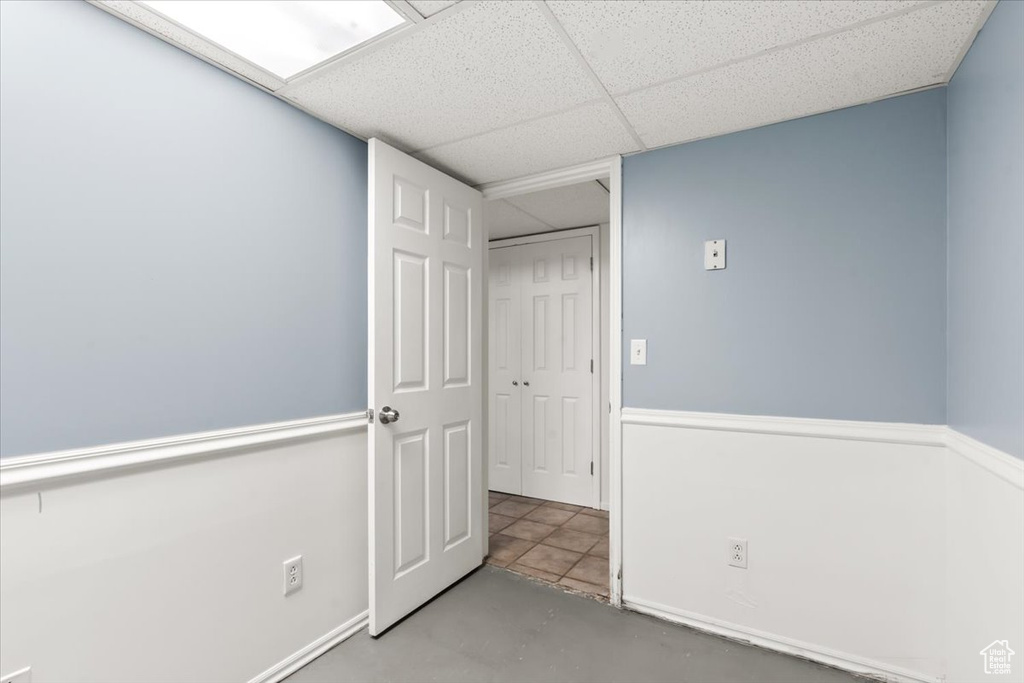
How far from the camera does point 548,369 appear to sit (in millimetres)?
3693

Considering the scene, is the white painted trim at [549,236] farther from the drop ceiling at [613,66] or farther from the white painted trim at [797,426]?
the white painted trim at [797,426]

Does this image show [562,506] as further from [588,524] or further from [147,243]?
[147,243]

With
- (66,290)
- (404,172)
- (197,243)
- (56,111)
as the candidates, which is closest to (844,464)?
(404,172)

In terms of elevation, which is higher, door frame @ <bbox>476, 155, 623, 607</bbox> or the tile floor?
door frame @ <bbox>476, 155, 623, 607</bbox>

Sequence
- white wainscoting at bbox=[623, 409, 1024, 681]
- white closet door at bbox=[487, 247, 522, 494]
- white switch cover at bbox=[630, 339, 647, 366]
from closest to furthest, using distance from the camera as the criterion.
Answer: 1. white wainscoting at bbox=[623, 409, 1024, 681]
2. white switch cover at bbox=[630, 339, 647, 366]
3. white closet door at bbox=[487, 247, 522, 494]

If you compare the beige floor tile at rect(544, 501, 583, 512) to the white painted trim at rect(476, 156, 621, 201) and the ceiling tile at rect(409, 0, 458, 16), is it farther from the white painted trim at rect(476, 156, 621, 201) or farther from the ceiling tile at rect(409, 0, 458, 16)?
the ceiling tile at rect(409, 0, 458, 16)

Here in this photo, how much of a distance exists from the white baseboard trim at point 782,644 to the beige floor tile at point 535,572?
42 centimetres

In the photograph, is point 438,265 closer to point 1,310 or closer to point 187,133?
point 187,133

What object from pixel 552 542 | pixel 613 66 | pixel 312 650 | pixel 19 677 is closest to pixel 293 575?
pixel 312 650

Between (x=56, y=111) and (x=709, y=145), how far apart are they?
2.24 meters

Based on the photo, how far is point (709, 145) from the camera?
2.04 m

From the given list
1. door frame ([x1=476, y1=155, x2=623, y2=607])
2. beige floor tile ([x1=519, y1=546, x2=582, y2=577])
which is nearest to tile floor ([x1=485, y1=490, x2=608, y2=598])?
beige floor tile ([x1=519, y1=546, x2=582, y2=577])

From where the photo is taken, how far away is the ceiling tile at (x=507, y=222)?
308cm

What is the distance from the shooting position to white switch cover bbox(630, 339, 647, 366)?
7.09 feet
